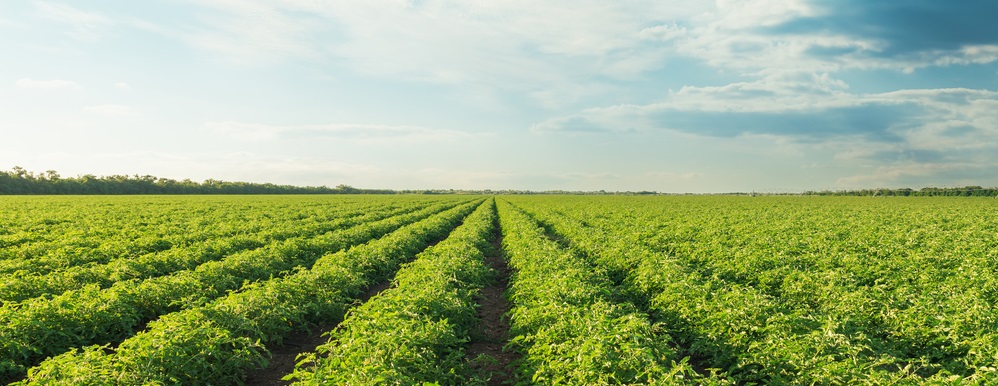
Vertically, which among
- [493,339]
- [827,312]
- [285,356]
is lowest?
[285,356]

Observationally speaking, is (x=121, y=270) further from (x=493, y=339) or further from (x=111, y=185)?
(x=111, y=185)

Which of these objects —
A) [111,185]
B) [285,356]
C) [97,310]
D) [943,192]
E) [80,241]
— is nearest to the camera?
[97,310]

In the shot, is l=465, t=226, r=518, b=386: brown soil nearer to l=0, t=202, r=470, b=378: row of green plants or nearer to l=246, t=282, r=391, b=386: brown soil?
l=246, t=282, r=391, b=386: brown soil

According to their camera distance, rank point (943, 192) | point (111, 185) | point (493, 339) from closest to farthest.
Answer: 1. point (493, 339)
2. point (111, 185)
3. point (943, 192)

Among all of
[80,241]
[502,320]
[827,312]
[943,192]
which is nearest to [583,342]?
[502,320]

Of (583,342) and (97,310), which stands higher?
(583,342)

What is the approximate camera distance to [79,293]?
9930 mm

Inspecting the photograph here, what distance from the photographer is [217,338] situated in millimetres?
7168

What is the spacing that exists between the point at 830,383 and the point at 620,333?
2.55 metres

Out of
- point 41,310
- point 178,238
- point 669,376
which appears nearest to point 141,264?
point 41,310

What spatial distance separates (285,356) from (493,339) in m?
4.07

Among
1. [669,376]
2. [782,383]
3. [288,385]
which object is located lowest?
[288,385]

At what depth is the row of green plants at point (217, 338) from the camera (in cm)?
593

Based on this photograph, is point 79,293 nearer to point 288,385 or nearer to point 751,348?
point 288,385
